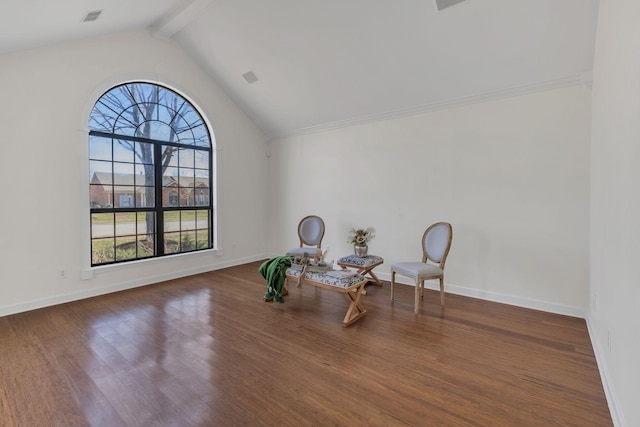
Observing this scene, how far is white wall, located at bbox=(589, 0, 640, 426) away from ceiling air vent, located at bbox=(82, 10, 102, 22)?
427cm

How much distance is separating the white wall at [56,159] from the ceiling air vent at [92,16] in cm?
74

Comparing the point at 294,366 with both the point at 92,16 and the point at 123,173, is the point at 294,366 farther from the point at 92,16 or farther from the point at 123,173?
the point at 92,16

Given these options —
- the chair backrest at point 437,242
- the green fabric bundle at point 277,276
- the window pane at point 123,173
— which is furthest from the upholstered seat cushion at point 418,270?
the window pane at point 123,173

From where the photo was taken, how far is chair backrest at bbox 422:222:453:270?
3548 mm

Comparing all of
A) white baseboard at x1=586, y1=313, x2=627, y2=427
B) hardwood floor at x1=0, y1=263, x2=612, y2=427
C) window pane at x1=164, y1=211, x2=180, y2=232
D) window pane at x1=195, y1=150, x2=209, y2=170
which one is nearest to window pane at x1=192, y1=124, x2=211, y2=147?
window pane at x1=195, y1=150, x2=209, y2=170

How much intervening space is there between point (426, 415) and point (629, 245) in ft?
4.57

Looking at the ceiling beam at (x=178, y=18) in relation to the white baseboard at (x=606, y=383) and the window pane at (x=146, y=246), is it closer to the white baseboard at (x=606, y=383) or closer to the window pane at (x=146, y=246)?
the window pane at (x=146, y=246)

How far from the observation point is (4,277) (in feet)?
10.8

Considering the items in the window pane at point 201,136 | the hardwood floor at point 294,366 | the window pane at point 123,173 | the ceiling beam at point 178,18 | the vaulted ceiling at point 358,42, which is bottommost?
the hardwood floor at point 294,366

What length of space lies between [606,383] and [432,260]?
6.24 feet

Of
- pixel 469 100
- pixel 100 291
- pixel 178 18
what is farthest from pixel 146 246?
pixel 469 100

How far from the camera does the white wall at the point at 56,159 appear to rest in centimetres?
331

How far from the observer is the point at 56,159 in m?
3.62

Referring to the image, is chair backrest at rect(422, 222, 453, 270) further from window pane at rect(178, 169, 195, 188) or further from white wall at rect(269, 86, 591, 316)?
window pane at rect(178, 169, 195, 188)
